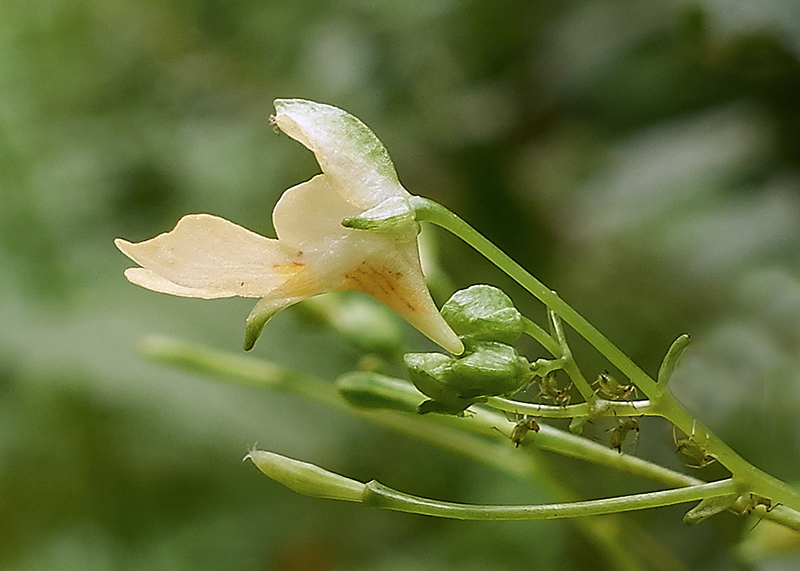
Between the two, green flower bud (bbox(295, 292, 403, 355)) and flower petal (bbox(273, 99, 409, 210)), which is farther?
green flower bud (bbox(295, 292, 403, 355))

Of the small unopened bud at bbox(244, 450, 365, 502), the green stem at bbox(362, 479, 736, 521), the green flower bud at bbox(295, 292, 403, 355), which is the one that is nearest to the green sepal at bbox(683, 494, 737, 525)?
the green stem at bbox(362, 479, 736, 521)

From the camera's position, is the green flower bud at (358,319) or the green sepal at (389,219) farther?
the green flower bud at (358,319)

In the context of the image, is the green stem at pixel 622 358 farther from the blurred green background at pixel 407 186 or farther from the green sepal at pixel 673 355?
the blurred green background at pixel 407 186

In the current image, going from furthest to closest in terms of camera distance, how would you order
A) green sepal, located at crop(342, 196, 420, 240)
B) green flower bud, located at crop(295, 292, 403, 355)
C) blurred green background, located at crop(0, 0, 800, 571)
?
1. blurred green background, located at crop(0, 0, 800, 571)
2. green flower bud, located at crop(295, 292, 403, 355)
3. green sepal, located at crop(342, 196, 420, 240)

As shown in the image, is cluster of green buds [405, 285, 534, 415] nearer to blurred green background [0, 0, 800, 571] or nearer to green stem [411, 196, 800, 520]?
green stem [411, 196, 800, 520]

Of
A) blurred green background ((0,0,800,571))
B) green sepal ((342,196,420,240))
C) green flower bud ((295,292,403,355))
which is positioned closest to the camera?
green sepal ((342,196,420,240))

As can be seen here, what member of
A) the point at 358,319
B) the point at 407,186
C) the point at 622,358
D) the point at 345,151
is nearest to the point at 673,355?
the point at 622,358

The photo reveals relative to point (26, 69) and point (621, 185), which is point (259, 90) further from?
point (621, 185)

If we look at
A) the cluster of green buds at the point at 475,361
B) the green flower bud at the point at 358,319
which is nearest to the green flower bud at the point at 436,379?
the cluster of green buds at the point at 475,361
